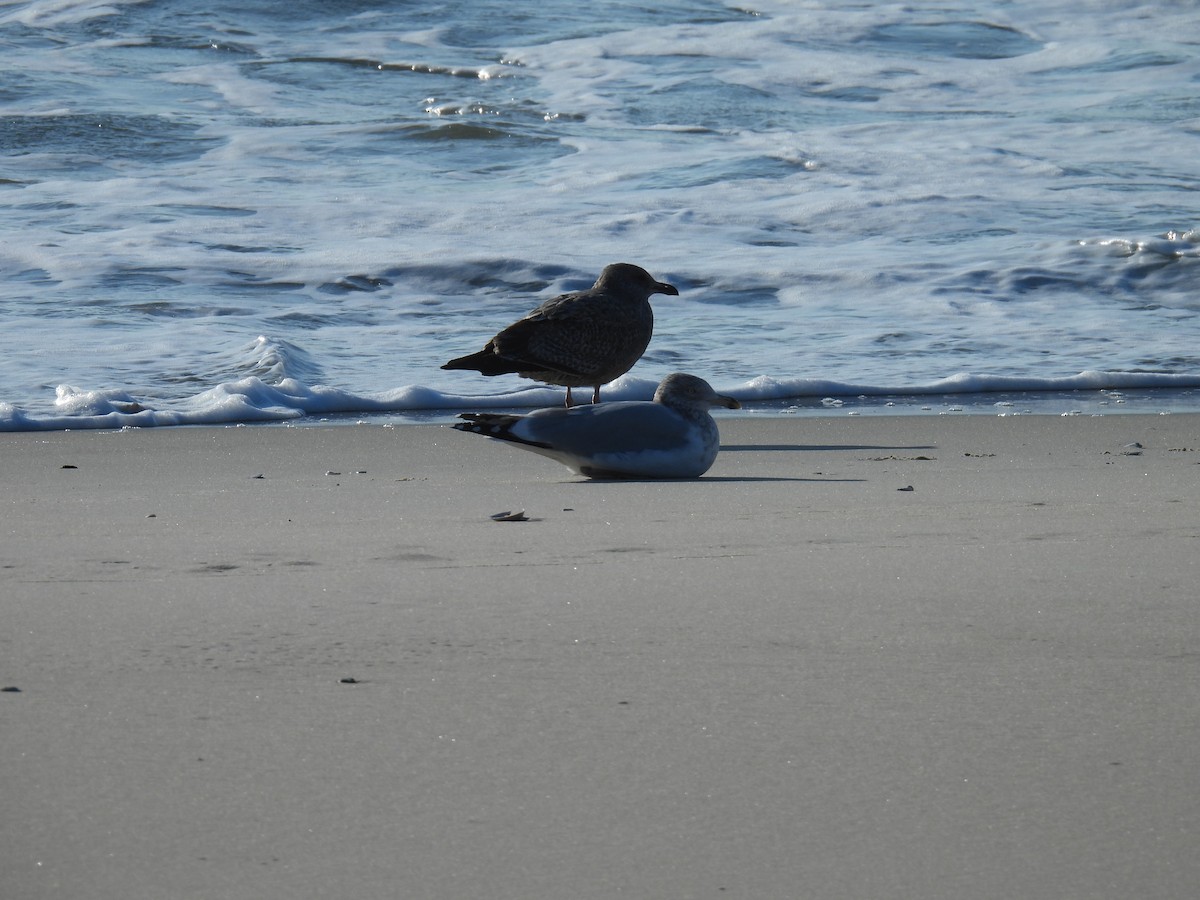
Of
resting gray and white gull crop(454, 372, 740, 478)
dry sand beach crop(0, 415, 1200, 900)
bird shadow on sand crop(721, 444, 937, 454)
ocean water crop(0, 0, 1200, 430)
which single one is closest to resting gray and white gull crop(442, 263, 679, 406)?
ocean water crop(0, 0, 1200, 430)

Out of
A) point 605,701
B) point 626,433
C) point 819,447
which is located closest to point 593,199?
point 819,447

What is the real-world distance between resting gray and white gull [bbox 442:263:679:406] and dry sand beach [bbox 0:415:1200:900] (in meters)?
2.58

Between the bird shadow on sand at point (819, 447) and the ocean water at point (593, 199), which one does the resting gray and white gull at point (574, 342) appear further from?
the bird shadow on sand at point (819, 447)

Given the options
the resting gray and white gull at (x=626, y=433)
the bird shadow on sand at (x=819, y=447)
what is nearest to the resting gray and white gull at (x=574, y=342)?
the bird shadow on sand at (x=819, y=447)

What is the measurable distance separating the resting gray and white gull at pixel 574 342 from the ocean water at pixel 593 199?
631mm

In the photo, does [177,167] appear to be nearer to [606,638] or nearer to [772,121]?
[772,121]

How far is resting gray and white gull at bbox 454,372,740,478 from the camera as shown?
482 centimetres

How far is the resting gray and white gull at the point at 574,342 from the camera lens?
22.3ft

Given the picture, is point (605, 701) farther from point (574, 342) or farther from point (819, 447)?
point (574, 342)

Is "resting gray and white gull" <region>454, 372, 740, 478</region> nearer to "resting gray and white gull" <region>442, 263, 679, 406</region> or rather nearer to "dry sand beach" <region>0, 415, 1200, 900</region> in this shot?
"dry sand beach" <region>0, 415, 1200, 900</region>

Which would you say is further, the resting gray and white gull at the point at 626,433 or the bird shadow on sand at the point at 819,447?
the bird shadow on sand at the point at 819,447

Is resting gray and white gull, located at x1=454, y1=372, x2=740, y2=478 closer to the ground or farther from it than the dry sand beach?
closer to the ground

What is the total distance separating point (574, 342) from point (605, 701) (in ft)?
15.2

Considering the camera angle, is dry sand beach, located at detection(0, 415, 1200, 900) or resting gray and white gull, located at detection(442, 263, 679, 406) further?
resting gray and white gull, located at detection(442, 263, 679, 406)
